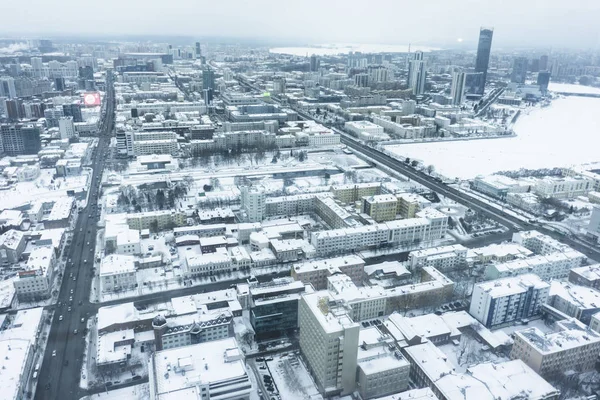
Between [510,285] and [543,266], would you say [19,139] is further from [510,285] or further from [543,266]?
[543,266]

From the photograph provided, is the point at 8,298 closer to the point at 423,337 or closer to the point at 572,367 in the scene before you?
the point at 423,337

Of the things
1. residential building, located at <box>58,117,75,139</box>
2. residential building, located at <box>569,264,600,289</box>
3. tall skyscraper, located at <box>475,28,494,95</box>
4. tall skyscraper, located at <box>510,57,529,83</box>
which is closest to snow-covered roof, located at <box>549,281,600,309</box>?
residential building, located at <box>569,264,600,289</box>

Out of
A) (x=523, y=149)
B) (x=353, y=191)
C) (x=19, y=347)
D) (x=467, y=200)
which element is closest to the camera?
(x=19, y=347)

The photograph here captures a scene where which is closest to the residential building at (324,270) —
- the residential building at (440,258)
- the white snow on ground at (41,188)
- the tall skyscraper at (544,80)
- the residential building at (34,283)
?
the residential building at (440,258)

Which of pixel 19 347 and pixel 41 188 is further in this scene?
pixel 41 188

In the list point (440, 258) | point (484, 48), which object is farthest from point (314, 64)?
point (440, 258)

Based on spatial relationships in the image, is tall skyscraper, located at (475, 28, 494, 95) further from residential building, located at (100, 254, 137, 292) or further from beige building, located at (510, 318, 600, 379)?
residential building, located at (100, 254, 137, 292)

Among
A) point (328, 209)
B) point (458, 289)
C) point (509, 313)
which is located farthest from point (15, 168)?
point (509, 313)

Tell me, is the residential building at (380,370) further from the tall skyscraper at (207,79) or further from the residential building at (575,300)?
the tall skyscraper at (207,79)
